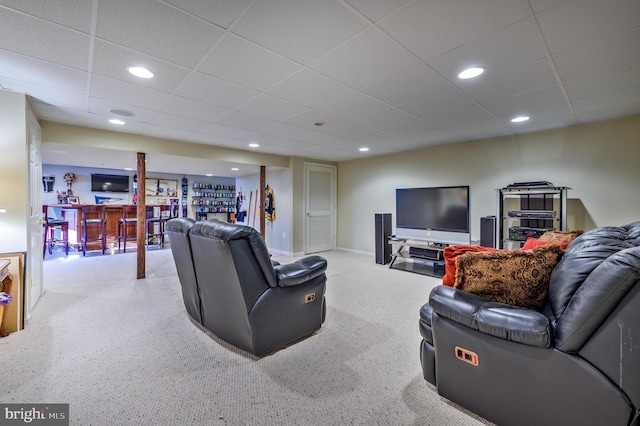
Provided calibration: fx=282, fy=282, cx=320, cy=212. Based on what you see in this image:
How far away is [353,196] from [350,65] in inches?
184

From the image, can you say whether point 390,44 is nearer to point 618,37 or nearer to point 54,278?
point 618,37

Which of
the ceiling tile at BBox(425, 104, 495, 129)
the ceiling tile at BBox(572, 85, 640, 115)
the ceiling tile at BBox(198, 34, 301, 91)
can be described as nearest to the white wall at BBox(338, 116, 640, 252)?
the ceiling tile at BBox(572, 85, 640, 115)

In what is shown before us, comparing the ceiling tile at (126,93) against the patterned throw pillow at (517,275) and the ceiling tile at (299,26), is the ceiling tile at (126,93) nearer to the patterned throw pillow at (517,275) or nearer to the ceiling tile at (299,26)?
the ceiling tile at (299,26)

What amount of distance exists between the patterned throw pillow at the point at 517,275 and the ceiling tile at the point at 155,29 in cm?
212

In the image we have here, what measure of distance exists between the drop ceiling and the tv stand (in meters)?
2.04

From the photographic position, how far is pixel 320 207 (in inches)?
269

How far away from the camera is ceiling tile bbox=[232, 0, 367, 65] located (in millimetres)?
1541

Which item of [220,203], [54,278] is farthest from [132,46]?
[220,203]

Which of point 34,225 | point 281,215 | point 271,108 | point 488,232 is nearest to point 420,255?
point 488,232

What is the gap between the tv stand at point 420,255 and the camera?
4.61 m

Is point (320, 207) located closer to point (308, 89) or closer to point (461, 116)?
point (461, 116)

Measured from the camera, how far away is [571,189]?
12.8 ft

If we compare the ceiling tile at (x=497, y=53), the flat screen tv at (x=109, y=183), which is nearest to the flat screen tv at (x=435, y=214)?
the ceiling tile at (x=497, y=53)

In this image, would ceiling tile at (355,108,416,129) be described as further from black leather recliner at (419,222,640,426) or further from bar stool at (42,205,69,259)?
bar stool at (42,205,69,259)
